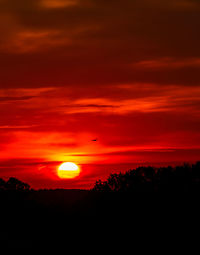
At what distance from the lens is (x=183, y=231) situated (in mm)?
41500

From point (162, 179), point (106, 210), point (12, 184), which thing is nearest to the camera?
point (106, 210)

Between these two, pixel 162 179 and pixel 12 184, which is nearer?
pixel 162 179

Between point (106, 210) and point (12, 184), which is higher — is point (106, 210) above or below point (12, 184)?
below

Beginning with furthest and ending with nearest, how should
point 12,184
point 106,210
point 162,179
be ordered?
point 12,184 < point 162,179 < point 106,210

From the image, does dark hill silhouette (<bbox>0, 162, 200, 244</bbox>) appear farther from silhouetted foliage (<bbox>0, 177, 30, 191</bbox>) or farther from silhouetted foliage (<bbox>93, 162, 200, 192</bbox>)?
silhouetted foliage (<bbox>0, 177, 30, 191</bbox>)

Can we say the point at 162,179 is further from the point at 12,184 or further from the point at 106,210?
the point at 12,184

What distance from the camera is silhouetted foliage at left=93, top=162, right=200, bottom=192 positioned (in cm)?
5106

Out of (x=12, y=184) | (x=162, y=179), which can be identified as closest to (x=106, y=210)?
(x=162, y=179)

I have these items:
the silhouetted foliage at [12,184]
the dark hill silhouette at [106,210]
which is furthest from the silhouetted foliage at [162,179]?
the silhouetted foliage at [12,184]

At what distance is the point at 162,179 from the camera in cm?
5419

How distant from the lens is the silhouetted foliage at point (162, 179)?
168ft

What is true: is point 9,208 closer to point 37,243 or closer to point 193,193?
point 37,243

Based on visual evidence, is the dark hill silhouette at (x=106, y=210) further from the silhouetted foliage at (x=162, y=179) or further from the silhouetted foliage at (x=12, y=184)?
the silhouetted foliage at (x=12, y=184)

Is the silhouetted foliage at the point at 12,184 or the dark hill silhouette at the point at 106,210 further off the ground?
the silhouetted foliage at the point at 12,184
